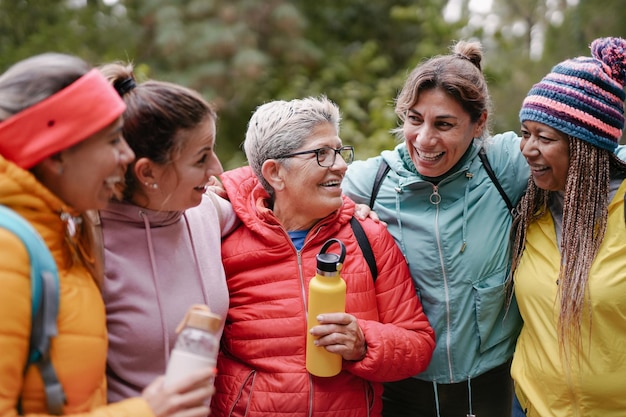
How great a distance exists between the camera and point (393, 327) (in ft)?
7.30

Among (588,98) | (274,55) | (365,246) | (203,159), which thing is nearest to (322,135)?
(365,246)

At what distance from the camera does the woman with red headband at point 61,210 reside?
4.31ft

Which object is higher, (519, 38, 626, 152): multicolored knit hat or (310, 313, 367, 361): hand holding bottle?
(519, 38, 626, 152): multicolored knit hat

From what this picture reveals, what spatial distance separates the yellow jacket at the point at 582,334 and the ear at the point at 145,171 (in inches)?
59.5

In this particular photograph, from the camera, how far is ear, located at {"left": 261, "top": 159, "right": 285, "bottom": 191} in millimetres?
2367

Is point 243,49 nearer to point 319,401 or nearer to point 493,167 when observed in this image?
point 493,167

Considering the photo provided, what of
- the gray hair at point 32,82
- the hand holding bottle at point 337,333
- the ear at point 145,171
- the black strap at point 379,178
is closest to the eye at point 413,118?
the black strap at point 379,178

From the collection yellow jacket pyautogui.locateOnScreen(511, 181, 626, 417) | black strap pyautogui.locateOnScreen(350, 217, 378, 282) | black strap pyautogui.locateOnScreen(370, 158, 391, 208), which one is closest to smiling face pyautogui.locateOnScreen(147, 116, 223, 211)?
black strap pyautogui.locateOnScreen(350, 217, 378, 282)

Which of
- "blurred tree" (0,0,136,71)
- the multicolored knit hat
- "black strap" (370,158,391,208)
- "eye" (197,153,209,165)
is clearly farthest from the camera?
"blurred tree" (0,0,136,71)

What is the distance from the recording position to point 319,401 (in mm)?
2107

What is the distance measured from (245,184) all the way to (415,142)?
77 cm

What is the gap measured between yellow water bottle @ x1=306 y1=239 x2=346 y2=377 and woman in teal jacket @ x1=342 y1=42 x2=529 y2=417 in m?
0.64

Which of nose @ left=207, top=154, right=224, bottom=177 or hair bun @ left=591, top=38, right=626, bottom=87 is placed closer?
nose @ left=207, top=154, right=224, bottom=177

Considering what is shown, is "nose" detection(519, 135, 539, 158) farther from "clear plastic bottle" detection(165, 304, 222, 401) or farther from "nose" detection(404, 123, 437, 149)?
"clear plastic bottle" detection(165, 304, 222, 401)
